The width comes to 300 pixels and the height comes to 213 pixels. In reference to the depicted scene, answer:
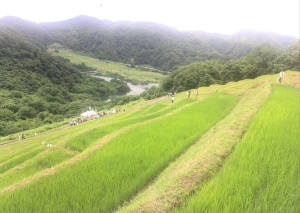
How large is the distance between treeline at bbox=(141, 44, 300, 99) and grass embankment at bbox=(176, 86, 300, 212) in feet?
145

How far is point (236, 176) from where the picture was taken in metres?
4.84

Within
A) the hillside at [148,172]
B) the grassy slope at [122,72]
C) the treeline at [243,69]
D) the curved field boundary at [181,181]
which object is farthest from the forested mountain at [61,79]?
the curved field boundary at [181,181]

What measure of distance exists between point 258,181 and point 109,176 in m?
3.89

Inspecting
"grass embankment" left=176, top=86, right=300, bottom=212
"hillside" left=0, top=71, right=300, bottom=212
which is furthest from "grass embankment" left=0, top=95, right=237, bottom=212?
"grass embankment" left=176, top=86, right=300, bottom=212

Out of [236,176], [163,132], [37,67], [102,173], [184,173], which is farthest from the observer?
[37,67]

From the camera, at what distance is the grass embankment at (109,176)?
573cm

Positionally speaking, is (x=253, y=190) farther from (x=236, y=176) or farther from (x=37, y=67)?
(x=37, y=67)

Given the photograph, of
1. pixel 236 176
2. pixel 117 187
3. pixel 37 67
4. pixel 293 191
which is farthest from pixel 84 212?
A: pixel 37 67

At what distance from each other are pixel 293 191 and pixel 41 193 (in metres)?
5.37

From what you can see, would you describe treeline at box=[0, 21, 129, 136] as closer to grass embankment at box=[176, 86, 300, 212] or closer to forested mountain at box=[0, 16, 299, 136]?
forested mountain at box=[0, 16, 299, 136]

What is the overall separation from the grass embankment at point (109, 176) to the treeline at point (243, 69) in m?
42.5

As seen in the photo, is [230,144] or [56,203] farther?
[230,144]

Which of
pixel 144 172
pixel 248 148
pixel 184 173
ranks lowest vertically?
pixel 144 172

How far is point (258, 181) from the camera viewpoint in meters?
4.64
